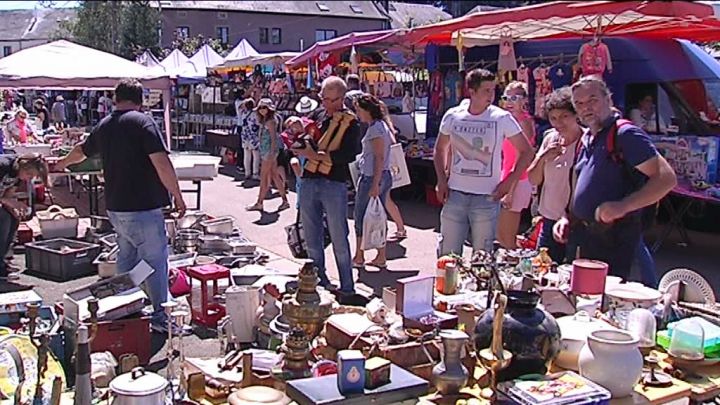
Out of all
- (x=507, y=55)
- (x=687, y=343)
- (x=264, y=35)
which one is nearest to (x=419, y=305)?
(x=687, y=343)

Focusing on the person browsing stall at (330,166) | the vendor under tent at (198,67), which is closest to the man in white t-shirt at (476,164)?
the person browsing stall at (330,166)

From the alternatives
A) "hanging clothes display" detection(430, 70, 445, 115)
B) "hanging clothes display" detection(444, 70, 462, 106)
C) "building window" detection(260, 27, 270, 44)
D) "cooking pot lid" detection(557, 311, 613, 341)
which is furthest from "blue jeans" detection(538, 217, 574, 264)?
"building window" detection(260, 27, 270, 44)

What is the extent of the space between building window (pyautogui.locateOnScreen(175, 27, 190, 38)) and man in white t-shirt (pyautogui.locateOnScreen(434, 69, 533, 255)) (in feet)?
113

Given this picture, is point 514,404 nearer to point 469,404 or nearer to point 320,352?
point 469,404

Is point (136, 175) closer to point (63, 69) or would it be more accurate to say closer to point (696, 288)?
point (696, 288)

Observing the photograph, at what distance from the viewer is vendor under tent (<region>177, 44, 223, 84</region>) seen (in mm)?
19875

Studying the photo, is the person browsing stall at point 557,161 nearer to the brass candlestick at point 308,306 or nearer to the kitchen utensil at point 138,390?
the brass candlestick at point 308,306

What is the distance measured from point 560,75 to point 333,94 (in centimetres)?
541

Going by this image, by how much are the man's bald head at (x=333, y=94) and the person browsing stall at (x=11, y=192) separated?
3158 mm

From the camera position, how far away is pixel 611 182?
351 centimetres

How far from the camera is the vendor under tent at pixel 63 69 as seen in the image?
373 inches

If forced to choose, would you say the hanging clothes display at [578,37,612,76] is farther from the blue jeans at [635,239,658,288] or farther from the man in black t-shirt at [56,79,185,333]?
the man in black t-shirt at [56,79,185,333]

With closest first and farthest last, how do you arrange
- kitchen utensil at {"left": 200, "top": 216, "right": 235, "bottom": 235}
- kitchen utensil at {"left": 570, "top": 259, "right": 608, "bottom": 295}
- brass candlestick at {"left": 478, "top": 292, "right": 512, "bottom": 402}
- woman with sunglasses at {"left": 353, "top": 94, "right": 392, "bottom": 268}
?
brass candlestick at {"left": 478, "top": 292, "right": 512, "bottom": 402}
kitchen utensil at {"left": 570, "top": 259, "right": 608, "bottom": 295}
woman with sunglasses at {"left": 353, "top": 94, "right": 392, "bottom": 268}
kitchen utensil at {"left": 200, "top": 216, "right": 235, "bottom": 235}

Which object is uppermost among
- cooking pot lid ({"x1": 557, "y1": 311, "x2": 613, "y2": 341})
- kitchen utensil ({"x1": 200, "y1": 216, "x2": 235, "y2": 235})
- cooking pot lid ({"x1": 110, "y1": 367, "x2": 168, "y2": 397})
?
cooking pot lid ({"x1": 110, "y1": 367, "x2": 168, "y2": 397})
